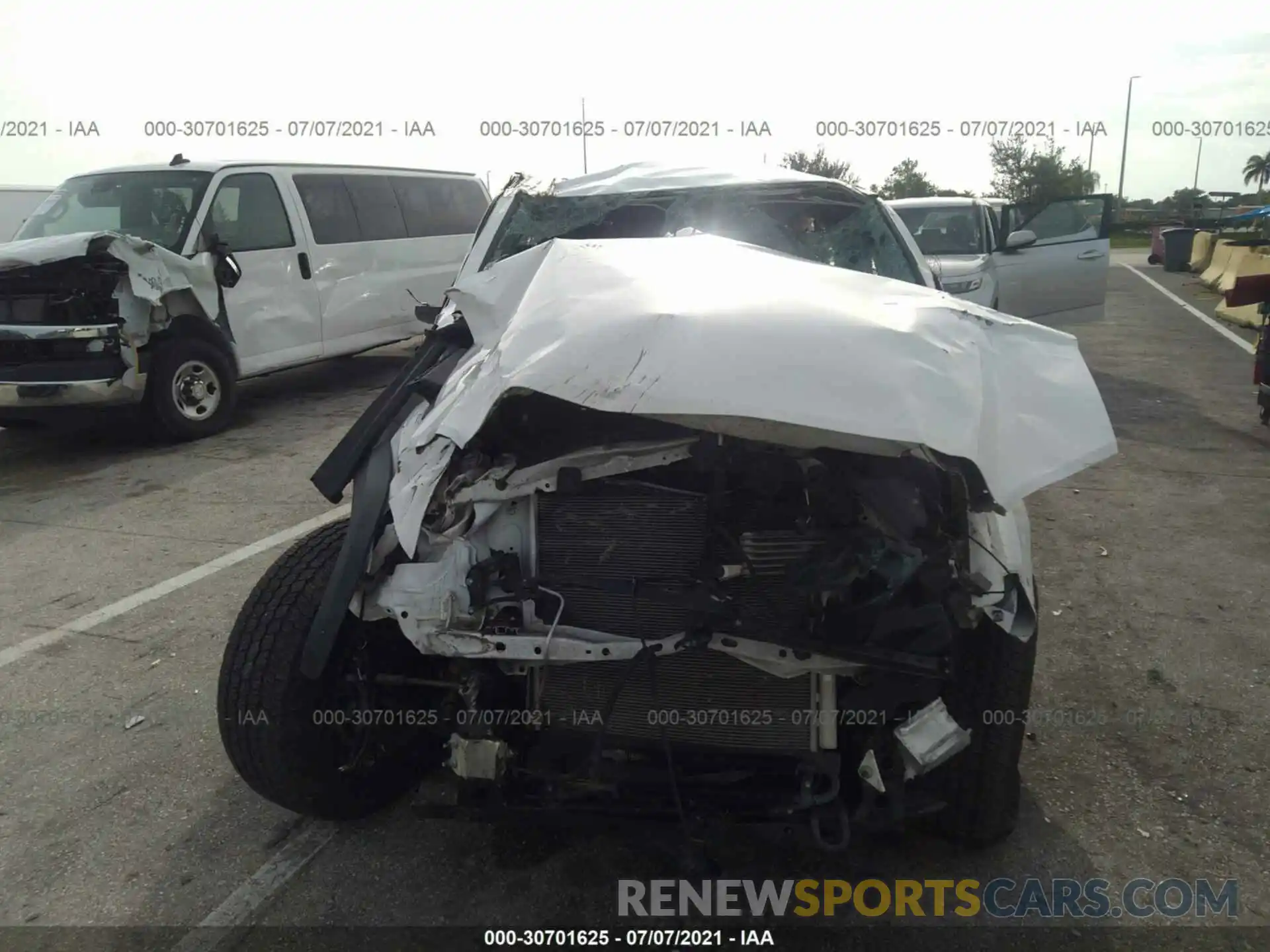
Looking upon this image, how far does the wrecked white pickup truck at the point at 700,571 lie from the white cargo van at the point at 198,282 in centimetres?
530

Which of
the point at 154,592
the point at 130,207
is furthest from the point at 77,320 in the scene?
the point at 154,592

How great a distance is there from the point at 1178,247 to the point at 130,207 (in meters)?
22.8

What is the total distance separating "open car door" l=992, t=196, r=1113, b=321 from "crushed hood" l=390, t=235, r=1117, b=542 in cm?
718

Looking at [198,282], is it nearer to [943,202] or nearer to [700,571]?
[700,571]

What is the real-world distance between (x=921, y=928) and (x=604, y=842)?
88 cm

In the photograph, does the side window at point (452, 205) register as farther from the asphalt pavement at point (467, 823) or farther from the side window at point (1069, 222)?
the side window at point (1069, 222)

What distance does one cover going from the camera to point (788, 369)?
213 cm

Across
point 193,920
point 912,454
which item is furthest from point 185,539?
point 912,454

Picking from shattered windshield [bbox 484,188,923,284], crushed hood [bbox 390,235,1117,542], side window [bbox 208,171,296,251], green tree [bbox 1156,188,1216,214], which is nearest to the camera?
crushed hood [bbox 390,235,1117,542]

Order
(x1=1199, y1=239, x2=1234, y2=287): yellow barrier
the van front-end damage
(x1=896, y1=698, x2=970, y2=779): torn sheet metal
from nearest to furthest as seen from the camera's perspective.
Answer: (x1=896, y1=698, x2=970, y2=779): torn sheet metal, the van front-end damage, (x1=1199, y1=239, x2=1234, y2=287): yellow barrier

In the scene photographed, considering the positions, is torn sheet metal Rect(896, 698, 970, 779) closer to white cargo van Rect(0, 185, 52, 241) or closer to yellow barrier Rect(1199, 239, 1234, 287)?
white cargo van Rect(0, 185, 52, 241)

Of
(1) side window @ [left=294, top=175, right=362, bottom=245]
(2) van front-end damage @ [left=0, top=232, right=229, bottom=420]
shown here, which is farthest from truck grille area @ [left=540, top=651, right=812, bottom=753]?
(1) side window @ [left=294, top=175, right=362, bottom=245]

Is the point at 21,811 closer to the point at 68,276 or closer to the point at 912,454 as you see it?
the point at 912,454

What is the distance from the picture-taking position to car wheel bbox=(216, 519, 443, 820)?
2506 mm
